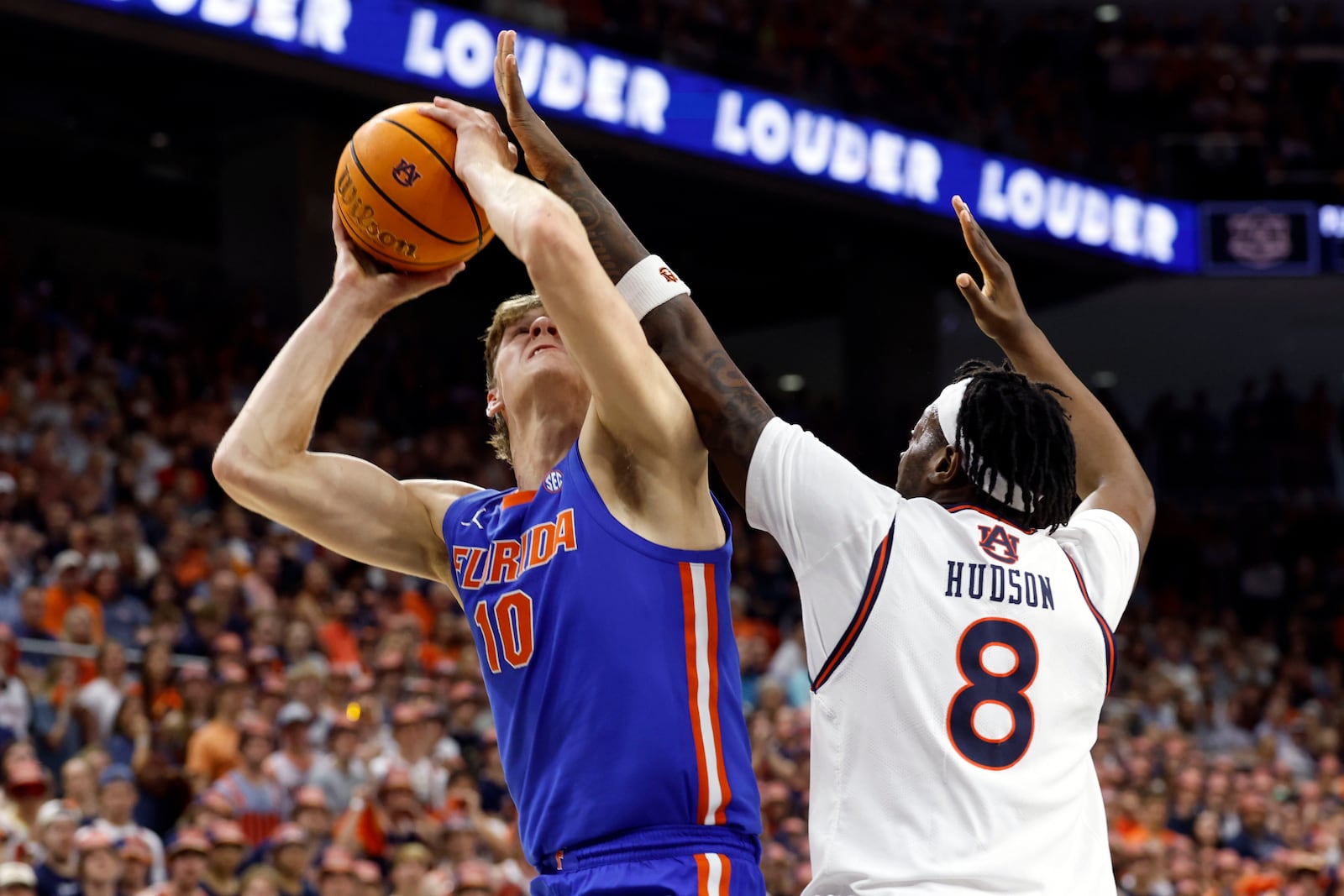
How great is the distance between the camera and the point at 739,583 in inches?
559

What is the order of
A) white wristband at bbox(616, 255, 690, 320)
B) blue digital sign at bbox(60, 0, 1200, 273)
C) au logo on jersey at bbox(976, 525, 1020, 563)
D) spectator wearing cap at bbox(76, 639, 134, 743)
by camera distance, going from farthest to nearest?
blue digital sign at bbox(60, 0, 1200, 273) < spectator wearing cap at bbox(76, 639, 134, 743) < white wristband at bbox(616, 255, 690, 320) < au logo on jersey at bbox(976, 525, 1020, 563)

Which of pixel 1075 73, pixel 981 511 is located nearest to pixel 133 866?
pixel 981 511

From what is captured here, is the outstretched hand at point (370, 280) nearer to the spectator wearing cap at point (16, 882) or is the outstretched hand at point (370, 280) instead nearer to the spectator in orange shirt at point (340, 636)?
the spectator wearing cap at point (16, 882)

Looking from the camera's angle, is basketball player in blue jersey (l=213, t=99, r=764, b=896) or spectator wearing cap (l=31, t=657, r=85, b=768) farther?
spectator wearing cap (l=31, t=657, r=85, b=768)

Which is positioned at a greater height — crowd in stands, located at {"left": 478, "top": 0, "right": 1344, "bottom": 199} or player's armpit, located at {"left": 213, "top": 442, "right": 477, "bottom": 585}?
crowd in stands, located at {"left": 478, "top": 0, "right": 1344, "bottom": 199}

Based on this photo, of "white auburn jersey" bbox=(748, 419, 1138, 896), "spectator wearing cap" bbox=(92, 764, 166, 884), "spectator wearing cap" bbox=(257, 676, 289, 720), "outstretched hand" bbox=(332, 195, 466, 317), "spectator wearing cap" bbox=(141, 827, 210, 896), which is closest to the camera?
"white auburn jersey" bbox=(748, 419, 1138, 896)

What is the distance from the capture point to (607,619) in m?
2.78

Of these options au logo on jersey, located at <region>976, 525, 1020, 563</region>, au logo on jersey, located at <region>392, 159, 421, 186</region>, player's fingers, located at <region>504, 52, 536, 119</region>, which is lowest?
au logo on jersey, located at <region>976, 525, 1020, 563</region>

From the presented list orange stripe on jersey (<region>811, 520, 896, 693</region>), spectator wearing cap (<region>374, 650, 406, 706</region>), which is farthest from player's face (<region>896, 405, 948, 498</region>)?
spectator wearing cap (<region>374, 650, 406, 706</region>)

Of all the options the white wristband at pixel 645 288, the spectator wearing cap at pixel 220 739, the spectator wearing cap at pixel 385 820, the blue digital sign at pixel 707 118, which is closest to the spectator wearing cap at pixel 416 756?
the spectator wearing cap at pixel 385 820

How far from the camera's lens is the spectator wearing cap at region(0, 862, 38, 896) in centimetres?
618

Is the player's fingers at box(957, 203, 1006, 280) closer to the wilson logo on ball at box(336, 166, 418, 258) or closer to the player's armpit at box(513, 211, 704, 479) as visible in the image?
the player's armpit at box(513, 211, 704, 479)

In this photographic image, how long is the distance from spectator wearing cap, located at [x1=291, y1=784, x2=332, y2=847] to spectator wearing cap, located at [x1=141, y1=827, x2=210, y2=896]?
0.74 m

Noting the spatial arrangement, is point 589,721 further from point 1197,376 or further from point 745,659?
point 1197,376
